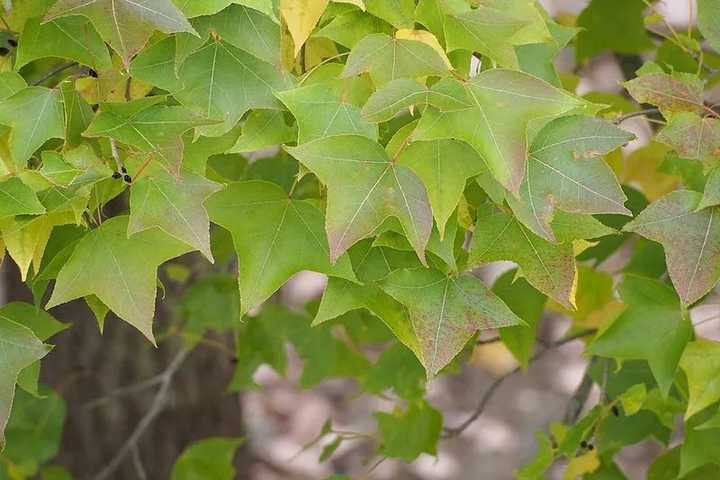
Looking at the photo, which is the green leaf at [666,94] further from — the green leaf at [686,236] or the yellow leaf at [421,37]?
the yellow leaf at [421,37]

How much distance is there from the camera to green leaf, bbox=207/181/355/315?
130 cm

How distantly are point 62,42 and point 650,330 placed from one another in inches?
34.7

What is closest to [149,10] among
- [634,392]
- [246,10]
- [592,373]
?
[246,10]

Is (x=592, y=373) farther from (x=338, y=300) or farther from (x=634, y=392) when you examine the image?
(x=338, y=300)

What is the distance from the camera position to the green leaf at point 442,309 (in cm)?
125

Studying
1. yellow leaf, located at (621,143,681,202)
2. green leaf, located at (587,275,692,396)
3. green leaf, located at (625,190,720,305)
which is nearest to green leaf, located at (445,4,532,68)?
green leaf, located at (625,190,720,305)

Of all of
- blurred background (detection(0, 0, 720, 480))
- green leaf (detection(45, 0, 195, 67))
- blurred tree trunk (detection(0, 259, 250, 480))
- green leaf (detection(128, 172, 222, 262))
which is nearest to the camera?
green leaf (detection(45, 0, 195, 67))

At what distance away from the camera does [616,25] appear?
7.30 ft

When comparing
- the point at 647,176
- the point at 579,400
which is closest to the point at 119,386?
the point at 579,400

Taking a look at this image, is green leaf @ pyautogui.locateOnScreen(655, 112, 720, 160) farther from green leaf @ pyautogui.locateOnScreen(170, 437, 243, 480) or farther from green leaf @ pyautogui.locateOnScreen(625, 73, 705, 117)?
green leaf @ pyautogui.locateOnScreen(170, 437, 243, 480)

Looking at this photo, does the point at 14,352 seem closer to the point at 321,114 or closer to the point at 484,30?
the point at 321,114

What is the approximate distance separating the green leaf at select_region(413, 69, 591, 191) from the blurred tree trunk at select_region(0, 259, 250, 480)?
79.8 inches

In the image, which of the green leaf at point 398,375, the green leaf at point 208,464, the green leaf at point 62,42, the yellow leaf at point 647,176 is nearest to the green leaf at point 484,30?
the green leaf at point 62,42

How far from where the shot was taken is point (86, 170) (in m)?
1.17
